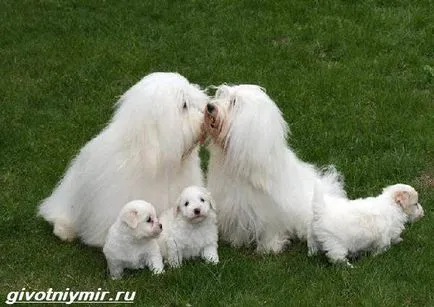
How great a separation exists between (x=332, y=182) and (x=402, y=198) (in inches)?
46.5

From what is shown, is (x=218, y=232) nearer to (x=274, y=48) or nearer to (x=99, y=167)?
(x=99, y=167)

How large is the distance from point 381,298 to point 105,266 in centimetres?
231

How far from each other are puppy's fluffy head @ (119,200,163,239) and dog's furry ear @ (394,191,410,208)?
1.94 metres

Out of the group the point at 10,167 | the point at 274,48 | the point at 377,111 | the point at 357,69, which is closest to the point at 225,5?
the point at 274,48

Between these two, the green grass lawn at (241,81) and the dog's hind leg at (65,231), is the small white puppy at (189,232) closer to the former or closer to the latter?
the green grass lawn at (241,81)

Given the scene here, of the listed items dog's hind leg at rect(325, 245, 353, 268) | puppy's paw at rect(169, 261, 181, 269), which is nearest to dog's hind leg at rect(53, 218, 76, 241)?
puppy's paw at rect(169, 261, 181, 269)

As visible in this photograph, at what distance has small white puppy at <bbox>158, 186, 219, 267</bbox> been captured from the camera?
6.31 meters

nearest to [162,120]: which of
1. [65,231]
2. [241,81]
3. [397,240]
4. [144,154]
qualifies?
[144,154]

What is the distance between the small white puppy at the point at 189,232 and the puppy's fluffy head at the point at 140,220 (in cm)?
30

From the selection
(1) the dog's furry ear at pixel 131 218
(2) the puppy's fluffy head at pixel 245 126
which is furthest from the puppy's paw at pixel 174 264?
(2) the puppy's fluffy head at pixel 245 126

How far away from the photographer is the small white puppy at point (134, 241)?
607 centimetres

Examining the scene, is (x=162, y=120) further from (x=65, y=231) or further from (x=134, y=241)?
(x=65, y=231)

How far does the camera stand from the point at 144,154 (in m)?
6.45

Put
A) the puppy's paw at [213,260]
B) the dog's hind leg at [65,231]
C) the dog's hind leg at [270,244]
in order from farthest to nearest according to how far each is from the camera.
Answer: the dog's hind leg at [65,231], the dog's hind leg at [270,244], the puppy's paw at [213,260]
